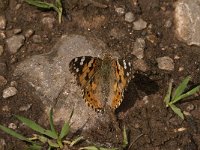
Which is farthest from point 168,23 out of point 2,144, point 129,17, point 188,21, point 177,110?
point 2,144

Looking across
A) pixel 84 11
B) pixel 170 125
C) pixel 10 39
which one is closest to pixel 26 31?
pixel 10 39

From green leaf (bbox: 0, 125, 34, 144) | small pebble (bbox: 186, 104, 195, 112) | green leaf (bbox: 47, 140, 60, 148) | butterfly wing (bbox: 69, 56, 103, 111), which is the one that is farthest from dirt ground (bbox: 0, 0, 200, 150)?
butterfly wing (bbox: 69, 56, 103, 111)

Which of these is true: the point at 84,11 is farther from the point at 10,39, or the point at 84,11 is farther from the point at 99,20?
the point at 10,39

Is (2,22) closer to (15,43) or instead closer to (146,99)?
(15,43)

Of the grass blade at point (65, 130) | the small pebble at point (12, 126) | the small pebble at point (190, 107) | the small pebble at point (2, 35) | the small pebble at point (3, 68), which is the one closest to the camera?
the grass blade at point (65, 130)

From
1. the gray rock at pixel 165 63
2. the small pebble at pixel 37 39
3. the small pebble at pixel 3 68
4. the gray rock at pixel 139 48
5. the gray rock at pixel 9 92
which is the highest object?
the small pebble at pixel 37 39

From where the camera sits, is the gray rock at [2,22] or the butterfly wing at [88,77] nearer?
the butterfly wing at [88,77]

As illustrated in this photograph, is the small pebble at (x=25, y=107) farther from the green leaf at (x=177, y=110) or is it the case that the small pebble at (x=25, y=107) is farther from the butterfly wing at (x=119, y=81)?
the green leaf at (x=177, y=110)

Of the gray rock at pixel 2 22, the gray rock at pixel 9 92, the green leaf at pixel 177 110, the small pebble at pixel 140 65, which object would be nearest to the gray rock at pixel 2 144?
the gray rock at pixel 9 92
